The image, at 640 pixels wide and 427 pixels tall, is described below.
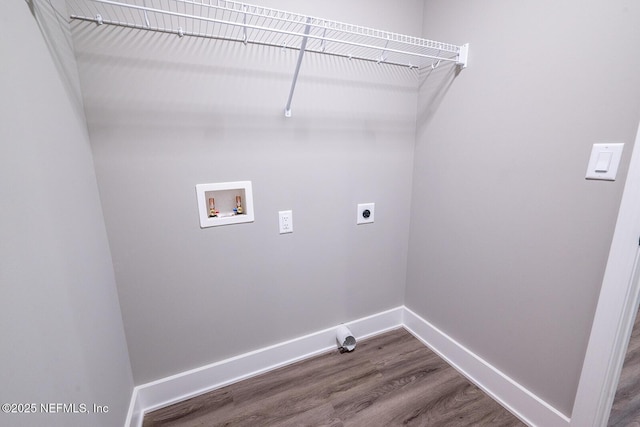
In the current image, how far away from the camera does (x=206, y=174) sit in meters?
1.30

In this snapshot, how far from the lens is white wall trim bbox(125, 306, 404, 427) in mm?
1396

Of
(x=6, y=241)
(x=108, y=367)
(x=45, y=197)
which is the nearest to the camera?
(x=6, y=241)

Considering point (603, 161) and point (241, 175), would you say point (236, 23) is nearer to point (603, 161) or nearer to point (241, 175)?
point (241, 175)

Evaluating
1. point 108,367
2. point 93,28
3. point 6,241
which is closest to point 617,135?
point 6,241

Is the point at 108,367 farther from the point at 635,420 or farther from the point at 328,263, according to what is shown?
the point at 635,420

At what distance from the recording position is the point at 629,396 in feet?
4.63

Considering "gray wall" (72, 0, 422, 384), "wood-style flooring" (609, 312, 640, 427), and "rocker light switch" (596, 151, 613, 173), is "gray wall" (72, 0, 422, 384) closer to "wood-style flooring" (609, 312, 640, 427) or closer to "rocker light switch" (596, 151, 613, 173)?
"rocker light switch" (596, 151, 613, 173)

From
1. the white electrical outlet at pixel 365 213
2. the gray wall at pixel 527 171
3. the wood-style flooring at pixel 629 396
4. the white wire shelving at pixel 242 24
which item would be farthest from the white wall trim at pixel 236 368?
the white wire shelving at pixel 242 24

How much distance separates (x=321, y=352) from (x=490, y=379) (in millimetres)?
976

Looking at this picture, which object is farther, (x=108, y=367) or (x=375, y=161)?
(x=375, y=161)

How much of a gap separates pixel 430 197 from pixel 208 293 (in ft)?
4.67

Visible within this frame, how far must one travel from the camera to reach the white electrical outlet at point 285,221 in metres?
1.51

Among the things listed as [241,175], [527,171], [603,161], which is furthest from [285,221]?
[603,161]

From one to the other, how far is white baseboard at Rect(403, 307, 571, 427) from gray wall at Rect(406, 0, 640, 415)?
5 centimetres
